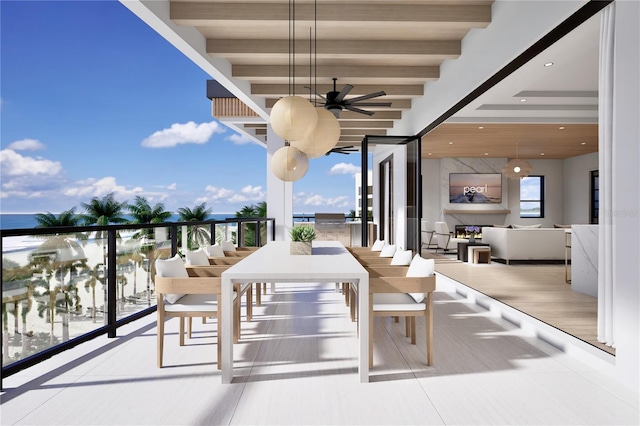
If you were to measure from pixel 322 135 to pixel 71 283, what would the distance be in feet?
7.49

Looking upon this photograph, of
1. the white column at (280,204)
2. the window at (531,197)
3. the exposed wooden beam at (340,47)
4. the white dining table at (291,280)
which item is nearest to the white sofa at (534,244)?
the white column at (280,204)

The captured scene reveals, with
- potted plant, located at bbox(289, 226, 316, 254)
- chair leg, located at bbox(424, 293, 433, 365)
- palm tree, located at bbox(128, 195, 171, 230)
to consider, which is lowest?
chair leg, located at bbox(424, 293, 433, 365)

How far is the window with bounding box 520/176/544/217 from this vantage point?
41.4 feet

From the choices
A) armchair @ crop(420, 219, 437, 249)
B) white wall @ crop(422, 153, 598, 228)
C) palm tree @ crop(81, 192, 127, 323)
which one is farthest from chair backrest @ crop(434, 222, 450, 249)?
palm tree @ crop(81, 192, 127, 323)

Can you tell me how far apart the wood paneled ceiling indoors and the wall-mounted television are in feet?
12.2

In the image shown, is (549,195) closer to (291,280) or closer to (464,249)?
(464,249)

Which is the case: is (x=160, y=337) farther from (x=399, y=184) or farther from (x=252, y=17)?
(x=399, y=184)

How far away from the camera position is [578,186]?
11.9 m

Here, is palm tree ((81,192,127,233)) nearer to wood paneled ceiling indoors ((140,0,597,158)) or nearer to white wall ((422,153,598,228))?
wood paneled ceiling indoors ((140,0,597,158))

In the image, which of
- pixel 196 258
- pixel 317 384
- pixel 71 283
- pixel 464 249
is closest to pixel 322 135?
pixel 196 258

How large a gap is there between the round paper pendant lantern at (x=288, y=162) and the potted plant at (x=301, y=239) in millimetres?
662

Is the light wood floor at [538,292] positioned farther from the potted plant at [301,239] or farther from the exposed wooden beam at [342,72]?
the exposed wooden beam at [342,72]

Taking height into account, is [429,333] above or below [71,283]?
below

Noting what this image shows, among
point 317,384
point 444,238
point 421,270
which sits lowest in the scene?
point 317,384
